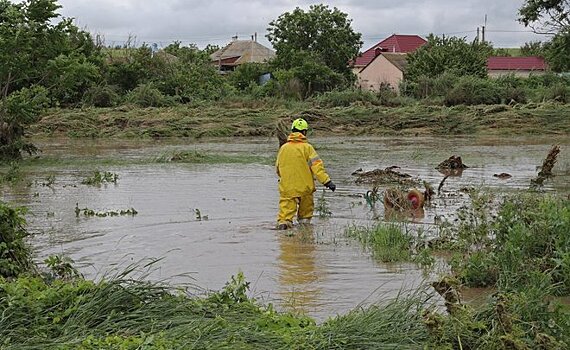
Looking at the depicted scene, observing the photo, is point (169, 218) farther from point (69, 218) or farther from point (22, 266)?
point (22, 266)

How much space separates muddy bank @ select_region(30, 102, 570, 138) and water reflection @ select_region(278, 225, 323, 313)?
26.8m

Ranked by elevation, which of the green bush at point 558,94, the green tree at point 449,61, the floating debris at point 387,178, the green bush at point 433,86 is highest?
the green tree at point 449,61

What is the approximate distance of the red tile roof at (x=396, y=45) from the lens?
91.4m

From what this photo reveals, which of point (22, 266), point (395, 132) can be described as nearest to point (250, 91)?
point (395, 132)

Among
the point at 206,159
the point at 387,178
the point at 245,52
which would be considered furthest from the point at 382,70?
the point at 387,178

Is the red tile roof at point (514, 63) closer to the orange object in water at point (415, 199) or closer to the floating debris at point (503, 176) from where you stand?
the floating debris at point (503, 176)

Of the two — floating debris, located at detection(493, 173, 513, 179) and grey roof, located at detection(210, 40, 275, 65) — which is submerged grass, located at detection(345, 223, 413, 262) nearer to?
floating debris, located at detection(493, 173, 513, 179)

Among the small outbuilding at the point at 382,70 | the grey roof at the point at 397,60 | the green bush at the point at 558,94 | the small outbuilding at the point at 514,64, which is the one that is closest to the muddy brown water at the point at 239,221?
the green bush at the point at 558,94

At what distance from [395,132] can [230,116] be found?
8.06m

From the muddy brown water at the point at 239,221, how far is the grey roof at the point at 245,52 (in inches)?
2483

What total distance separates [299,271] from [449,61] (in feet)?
161

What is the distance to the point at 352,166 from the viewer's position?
24.5 metres

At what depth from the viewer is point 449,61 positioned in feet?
187

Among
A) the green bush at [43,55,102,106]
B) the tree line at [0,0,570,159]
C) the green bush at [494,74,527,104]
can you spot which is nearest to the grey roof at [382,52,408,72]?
the tree line at [0,0,570,159]
